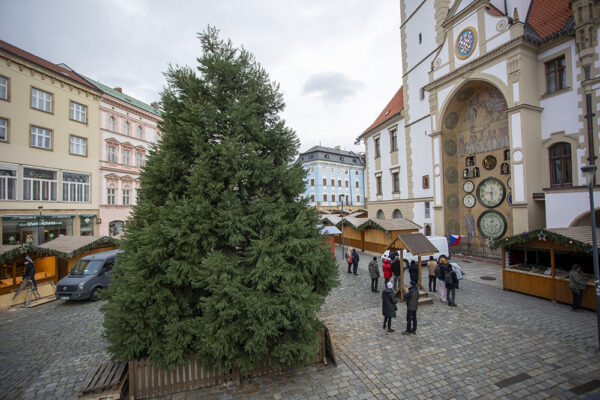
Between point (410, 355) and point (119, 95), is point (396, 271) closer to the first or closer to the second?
point (410, 355)

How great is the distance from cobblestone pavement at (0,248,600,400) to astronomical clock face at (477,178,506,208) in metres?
9.66

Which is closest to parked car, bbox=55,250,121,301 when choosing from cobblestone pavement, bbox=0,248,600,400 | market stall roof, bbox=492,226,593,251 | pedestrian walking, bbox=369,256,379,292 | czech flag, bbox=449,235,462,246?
cobblestone pavement, bbox=0,248,600,400

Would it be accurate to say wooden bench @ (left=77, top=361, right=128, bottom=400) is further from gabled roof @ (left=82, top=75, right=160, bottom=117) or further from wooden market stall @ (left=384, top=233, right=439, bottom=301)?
gabled roof @ (left=82, top=75, right=160, bottom=117)

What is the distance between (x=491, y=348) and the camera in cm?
704

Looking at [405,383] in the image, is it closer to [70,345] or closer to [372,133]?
[70,345]

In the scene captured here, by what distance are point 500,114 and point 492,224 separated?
24.5ft

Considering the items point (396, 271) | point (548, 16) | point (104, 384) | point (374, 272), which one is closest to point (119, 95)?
point (374, 272)

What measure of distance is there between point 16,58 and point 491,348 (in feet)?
110

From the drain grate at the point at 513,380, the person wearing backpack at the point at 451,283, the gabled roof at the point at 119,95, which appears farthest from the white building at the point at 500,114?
the gabled roof at the point at 119,95

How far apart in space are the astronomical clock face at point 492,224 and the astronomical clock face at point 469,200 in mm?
1099

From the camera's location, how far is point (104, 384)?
534 centimetres

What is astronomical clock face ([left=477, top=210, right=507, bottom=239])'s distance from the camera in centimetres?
1810

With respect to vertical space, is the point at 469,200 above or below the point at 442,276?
above

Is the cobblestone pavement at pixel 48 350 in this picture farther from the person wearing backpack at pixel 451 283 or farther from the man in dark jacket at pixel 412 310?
the person wearing backpack at pixel 451 283
